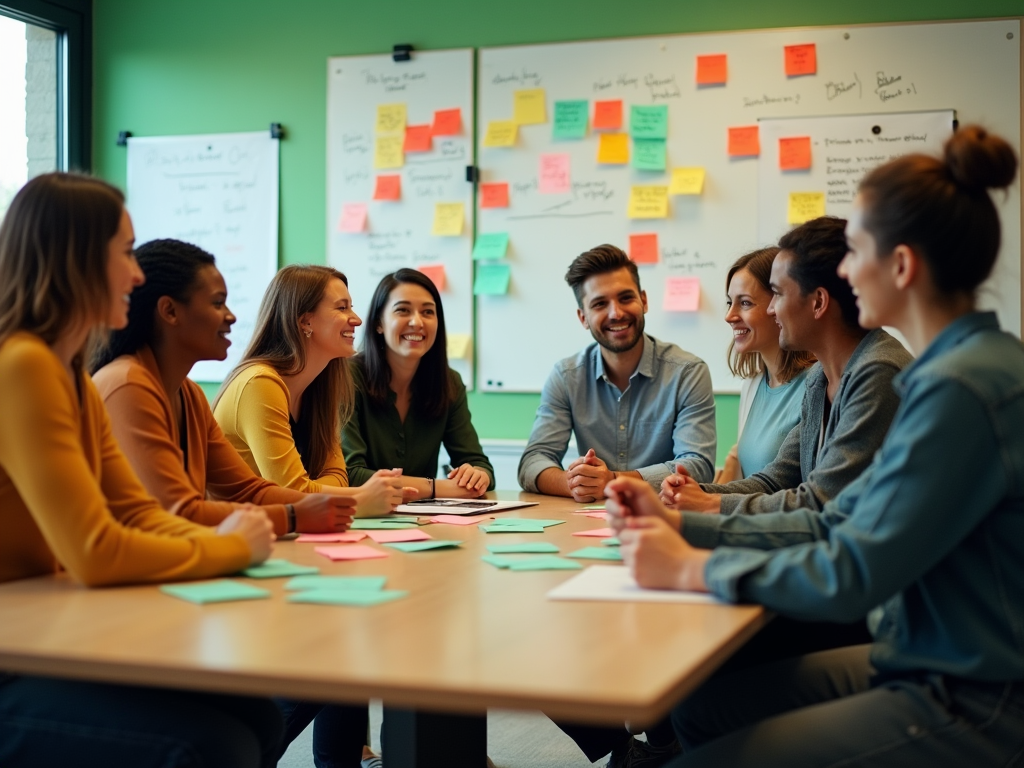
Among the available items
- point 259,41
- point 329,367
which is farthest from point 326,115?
point 329,367

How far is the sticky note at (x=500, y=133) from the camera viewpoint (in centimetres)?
444

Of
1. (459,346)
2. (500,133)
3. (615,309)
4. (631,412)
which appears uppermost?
(500,133)

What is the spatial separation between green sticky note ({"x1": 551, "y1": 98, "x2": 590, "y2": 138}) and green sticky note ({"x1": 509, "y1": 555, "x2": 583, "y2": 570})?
2838 millimetres

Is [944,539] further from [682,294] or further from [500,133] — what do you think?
[500,133]

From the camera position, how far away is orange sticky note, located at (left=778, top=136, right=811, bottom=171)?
4.12m

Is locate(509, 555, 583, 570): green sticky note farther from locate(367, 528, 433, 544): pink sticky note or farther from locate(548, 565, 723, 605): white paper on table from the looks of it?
locate(367, 528, 433, 544): pink sticky note

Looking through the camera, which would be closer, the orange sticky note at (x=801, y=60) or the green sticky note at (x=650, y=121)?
the orange sticky note at (x=801, y=60)

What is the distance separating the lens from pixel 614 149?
4309 mm

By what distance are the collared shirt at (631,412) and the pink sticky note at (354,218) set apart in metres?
1.57

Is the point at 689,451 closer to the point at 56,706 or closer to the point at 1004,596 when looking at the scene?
the point at 1004,596

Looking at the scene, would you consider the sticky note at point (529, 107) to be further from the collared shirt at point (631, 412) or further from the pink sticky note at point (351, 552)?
the pink sticky note at point (351, 552)

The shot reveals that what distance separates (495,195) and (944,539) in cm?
335

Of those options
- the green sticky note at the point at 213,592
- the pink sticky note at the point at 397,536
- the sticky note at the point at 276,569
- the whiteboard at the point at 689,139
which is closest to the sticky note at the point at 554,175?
the whiteboard at the point at 689,139

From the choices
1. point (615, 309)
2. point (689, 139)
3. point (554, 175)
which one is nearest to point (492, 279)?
point (554, 175)
